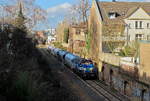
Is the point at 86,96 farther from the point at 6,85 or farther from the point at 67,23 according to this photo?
the point at 67,23

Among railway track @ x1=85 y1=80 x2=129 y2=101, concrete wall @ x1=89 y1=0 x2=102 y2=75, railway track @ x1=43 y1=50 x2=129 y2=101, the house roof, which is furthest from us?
the house roof

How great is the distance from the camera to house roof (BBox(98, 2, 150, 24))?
52.5 m

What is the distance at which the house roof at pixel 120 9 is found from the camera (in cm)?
5253

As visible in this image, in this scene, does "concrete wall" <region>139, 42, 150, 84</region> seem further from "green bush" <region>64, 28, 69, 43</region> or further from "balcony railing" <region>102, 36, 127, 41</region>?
"green bush" <region>64, 28, 69, 43</region>

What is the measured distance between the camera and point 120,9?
186 ft

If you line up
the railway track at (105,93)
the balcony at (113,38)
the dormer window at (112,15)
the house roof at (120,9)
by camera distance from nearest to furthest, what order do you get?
the railway track at (105,93)
the balcony at (113,38)
the house roof at (120,9)
the dormer window at (112,15)

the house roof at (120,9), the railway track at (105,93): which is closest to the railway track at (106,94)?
the railway track at (105,93)

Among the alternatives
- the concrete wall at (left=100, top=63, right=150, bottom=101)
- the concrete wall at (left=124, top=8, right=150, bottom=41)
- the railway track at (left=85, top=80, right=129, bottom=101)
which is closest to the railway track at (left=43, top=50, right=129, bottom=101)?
the railway track at (left=85, top=80, right=129, bottom=101)

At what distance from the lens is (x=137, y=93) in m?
23.3

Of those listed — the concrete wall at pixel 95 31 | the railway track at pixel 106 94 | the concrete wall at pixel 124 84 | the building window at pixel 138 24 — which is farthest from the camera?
the building window at pixel 138 24

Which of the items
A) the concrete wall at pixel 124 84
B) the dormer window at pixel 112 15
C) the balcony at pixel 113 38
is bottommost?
the concrete wall at pixel 124 84

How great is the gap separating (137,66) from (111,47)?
1987 centimetres

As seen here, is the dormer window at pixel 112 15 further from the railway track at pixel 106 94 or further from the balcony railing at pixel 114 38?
the railway track at pixel 106 94

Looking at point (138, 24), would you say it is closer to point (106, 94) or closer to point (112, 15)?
point (112, 15)
